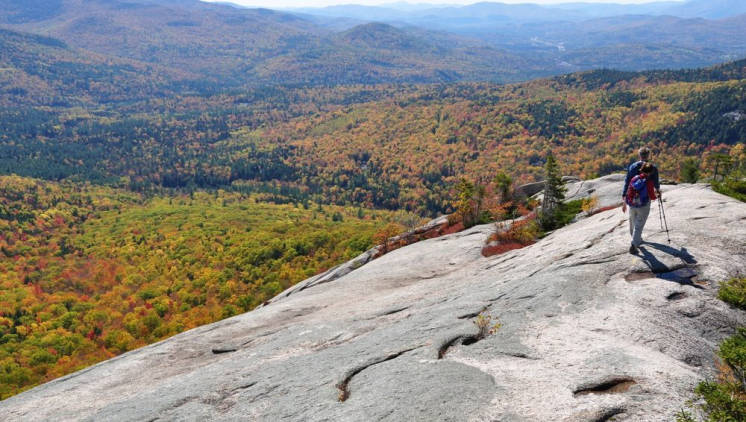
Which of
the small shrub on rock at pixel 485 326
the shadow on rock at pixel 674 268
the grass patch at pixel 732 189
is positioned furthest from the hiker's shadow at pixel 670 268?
the grass patch at pixel 732 189

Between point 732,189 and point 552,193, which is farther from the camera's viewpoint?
point 552,193

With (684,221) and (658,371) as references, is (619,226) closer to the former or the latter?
(684,221)

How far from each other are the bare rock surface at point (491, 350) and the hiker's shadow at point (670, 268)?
2.8 inches

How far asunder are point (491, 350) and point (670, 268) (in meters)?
9.09

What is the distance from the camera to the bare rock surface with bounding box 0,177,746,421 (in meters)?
11.9

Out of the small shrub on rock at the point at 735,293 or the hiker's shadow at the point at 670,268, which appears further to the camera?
the hiker's shadow at the point at 670,268

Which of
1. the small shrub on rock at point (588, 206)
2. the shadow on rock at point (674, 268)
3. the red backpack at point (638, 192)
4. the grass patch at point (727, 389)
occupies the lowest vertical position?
the small shrub on rock at point (588, 206)

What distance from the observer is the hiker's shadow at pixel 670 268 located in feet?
55.2

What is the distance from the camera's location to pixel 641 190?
18062 millimetres

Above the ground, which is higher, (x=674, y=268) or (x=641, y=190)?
(x=641, y=190)

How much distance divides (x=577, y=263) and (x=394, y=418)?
1311 cm

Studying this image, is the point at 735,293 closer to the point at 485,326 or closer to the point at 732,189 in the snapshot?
the point at 485,326

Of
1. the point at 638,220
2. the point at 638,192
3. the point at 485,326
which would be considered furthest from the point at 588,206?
the point at 485,326

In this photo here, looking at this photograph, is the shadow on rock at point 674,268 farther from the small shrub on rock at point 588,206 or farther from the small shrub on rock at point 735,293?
the small shrub on rock at point 588,206
